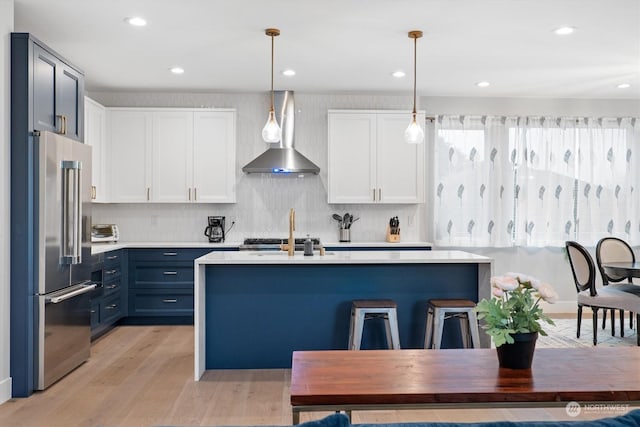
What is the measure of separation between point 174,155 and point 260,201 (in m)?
1.10

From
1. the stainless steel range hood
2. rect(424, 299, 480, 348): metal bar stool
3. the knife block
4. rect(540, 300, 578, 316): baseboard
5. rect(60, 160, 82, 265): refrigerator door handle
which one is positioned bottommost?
rect(540, 300, 578, 316): baseboard

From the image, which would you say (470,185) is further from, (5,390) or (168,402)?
(5,390)

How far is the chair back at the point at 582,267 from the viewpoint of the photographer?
4617 millimetres

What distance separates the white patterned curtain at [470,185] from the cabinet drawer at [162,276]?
2.93m

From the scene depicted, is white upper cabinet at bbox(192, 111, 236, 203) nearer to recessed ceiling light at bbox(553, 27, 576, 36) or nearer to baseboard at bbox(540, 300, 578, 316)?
recessed ceiling light at bbox(553, 27, 576, 36)

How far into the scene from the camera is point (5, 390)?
3.17 metres

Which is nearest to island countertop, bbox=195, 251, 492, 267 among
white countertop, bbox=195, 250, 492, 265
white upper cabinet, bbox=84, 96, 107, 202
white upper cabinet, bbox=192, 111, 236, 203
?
white countertop, bbox=195, 250, 492, 265

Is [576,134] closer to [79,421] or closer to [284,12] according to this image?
[284,12]

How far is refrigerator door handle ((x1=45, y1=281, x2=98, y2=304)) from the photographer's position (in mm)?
3340

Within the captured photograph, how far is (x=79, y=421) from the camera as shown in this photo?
2.89 metres

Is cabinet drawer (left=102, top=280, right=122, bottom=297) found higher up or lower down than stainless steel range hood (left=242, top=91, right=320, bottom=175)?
lower down

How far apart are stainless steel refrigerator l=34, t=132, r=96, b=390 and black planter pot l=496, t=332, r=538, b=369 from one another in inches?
113

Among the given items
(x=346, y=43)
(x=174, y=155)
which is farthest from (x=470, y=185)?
(x=174, y=155)

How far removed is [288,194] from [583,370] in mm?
4433
